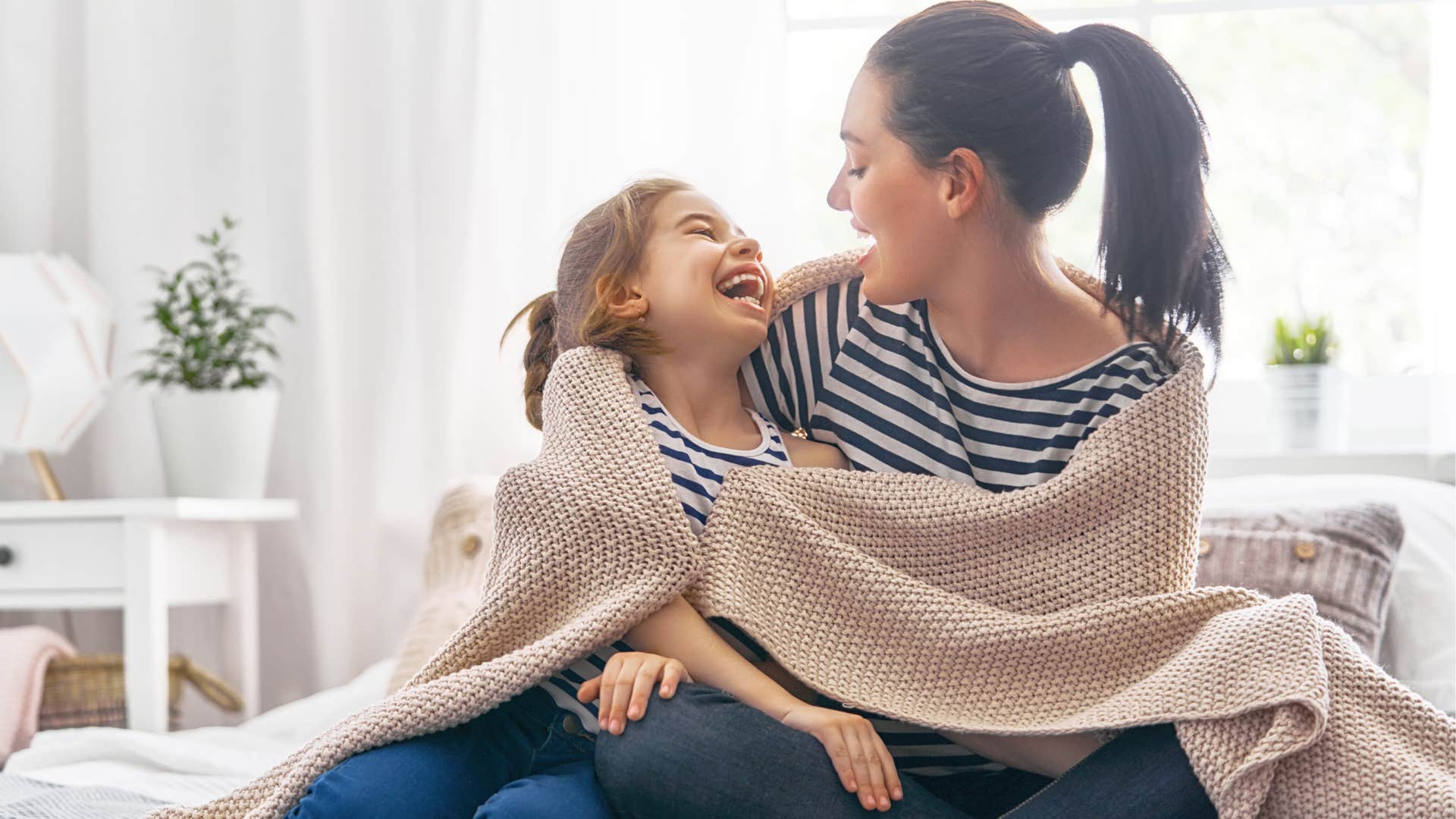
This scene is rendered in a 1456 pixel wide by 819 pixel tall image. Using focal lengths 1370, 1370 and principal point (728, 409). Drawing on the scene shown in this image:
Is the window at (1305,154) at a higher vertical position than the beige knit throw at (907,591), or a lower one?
higher

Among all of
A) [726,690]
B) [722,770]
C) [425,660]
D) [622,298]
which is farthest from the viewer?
[425,660]

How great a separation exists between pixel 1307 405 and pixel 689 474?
54.5 inches

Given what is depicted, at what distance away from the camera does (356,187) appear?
2498 mm

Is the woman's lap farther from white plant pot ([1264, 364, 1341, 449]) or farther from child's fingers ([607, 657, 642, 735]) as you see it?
white plant pot ([1264, 364, 1341, 449])

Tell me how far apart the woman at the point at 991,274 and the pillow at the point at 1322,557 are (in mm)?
503

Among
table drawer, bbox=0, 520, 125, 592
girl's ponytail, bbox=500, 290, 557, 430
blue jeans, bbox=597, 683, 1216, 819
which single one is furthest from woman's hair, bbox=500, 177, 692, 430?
table drawer, bbox=0, 520, 125, 592

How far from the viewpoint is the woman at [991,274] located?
1185 mm

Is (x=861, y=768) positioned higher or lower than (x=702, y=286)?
lower

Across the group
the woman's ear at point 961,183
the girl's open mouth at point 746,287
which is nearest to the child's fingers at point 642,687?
the girl's open mouth at point 746,287

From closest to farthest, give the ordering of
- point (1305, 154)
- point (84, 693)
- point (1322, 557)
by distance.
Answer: point (1322, 557) → point (84, 693) → point (1305, 154)

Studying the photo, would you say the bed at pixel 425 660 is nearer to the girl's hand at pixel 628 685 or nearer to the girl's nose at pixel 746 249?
the girl's hand at pixel 628 685

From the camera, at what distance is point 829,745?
3.30 ft

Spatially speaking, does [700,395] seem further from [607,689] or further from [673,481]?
[607,689]

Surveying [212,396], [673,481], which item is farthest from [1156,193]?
[212,396]
